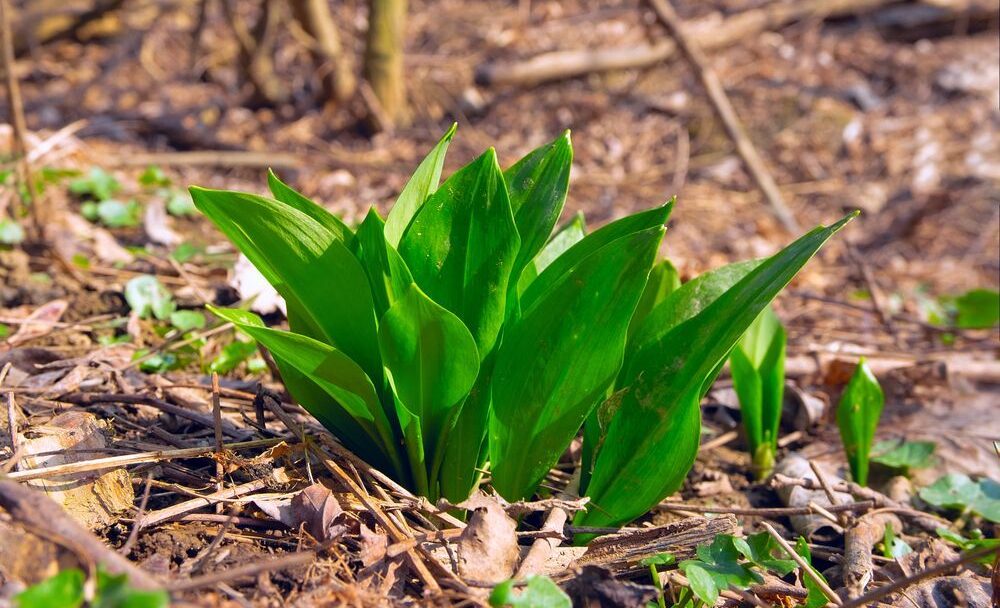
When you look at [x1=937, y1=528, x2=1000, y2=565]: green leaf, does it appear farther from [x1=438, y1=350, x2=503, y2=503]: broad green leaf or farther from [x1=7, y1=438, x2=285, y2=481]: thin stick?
[x1=7, y1=438, x2=285, y2=481]: thin stick

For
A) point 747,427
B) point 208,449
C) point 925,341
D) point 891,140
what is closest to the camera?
point 208,449

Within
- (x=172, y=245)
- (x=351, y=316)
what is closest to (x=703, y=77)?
(x=172, y=245)

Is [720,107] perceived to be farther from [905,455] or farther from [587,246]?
[587,246]

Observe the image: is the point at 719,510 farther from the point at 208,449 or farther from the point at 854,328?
the point at 854,328

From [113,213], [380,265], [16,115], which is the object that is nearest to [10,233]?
[16,115]

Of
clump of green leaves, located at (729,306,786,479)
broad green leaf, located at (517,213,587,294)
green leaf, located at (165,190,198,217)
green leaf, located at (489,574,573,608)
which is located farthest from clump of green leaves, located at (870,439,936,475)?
green leaf, located at (165,190,198,217)

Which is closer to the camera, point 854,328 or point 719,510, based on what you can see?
point 719,510
